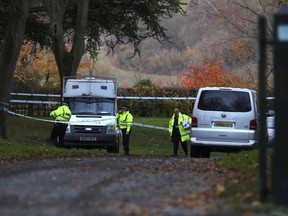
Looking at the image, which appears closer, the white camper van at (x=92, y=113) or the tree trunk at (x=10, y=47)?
the tree trunk at (x=10, y=47)

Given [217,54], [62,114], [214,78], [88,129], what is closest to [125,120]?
[88,129]

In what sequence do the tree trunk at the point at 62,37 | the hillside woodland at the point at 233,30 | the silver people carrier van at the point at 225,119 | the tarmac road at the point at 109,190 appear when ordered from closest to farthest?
the tarmac road at the point at 109,190 < the silver people carrier van at the point at 225,119 < the tree trunk at the point at 62,37 < the hillside woodland at the point at 233,30

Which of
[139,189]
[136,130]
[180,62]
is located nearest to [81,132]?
[136,130]

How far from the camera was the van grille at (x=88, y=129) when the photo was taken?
2220 centimetres

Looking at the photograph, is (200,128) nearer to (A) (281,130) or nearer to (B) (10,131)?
(A) (281,130)

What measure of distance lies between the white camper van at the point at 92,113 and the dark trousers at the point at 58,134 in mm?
196

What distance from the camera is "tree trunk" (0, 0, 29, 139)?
21953mm

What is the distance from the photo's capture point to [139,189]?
9359 mm

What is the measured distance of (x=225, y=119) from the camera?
17.4 m

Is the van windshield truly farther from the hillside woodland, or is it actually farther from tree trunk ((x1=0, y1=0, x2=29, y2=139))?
the hillside woodland

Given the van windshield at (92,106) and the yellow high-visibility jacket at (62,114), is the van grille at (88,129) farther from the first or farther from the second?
the van windshield at (92,106)

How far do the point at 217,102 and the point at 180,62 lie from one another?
71450mm

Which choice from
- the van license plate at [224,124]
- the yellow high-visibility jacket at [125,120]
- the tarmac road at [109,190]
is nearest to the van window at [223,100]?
the van license plate at [224,124]

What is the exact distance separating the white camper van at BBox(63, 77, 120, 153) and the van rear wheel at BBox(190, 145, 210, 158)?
451cm
